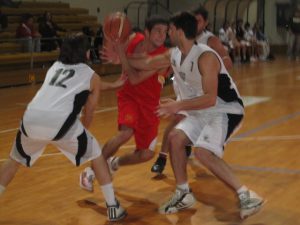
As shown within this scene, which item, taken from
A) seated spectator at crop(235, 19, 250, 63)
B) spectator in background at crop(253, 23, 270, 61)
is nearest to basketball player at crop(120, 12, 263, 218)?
seated spectator at crop(235, 19, 250, 63)

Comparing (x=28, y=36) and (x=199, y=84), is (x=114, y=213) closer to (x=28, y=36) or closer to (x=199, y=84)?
(x=199, y=84)

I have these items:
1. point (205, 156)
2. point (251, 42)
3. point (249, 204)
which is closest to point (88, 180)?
point (205, 156)

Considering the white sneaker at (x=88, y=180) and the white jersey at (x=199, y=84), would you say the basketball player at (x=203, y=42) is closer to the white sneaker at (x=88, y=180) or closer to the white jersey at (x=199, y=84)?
the white jersey at (x=199, y=84)

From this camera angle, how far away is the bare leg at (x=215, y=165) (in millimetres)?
4535

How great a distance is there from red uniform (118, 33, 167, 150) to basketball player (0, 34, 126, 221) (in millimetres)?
881

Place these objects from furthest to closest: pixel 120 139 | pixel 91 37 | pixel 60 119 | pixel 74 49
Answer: pixel 91 37 < pixel 120 139 < pixel 74 49 < pixel 60 119

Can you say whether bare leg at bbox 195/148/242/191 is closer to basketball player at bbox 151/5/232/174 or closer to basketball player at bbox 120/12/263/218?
basketball player at bbox 120/12/263/218

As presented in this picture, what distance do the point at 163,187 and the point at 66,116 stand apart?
1.58 meters

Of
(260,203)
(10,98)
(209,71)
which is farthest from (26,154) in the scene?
(10,98)

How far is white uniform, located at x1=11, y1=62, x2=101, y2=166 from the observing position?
4230 mm

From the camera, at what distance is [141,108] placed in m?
5.38

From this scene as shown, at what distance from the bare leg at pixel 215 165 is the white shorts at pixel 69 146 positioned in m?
0.79

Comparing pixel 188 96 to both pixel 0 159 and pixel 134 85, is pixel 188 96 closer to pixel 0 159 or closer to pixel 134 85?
pixel 134 85

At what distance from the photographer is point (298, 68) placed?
1875 cm
